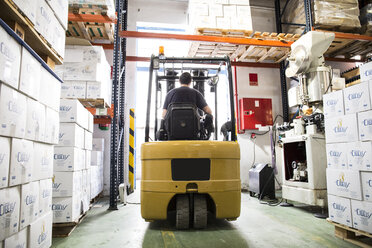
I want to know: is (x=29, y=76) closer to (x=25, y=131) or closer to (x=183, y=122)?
(x=25, y=131)

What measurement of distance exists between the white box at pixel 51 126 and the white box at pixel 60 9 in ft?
3.16

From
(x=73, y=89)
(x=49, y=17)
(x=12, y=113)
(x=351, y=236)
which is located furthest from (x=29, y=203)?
(x=351, y=236)

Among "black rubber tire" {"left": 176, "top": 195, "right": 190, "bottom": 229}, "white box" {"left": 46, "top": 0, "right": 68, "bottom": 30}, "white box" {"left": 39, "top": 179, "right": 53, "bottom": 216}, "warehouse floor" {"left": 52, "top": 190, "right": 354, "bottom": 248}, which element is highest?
"white box" {"left": 46, "top": 0, "right": 68, "bottom": 30}

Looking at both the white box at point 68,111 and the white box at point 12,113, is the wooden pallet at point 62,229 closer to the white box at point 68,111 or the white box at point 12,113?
the white box at point 68,111

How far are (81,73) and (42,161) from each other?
276 cm

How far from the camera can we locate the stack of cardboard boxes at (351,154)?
2.41 metres

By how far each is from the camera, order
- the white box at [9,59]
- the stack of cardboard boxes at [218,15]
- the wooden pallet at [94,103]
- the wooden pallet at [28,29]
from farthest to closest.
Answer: the stack of cardboard boxes at [218,15] → the wooden pallet at [94,103] → the wooden pallet at [28,29] → the white box at [9,59]

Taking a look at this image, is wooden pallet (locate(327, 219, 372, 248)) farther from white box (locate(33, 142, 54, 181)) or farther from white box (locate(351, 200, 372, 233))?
white box (locate(33, 142, 54, 181))

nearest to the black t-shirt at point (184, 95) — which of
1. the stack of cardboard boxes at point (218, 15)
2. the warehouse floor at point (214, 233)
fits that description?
the warehouse floor at point (214, 233)

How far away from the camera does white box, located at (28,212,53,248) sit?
190 cm

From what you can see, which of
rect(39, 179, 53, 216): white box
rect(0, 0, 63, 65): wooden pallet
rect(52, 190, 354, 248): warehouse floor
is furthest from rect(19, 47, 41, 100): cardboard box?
rect(52, 190, 354, 248): warehouse floor

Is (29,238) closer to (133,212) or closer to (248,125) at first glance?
(133,212)

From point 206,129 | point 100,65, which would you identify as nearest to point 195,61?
point 206,129

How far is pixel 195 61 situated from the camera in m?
3.79
